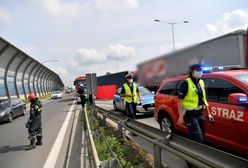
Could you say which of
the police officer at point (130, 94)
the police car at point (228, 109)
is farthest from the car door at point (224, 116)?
the police officer at point (130, 94)

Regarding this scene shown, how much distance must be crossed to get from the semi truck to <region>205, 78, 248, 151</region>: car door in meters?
2.15

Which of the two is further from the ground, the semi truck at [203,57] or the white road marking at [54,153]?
the semi truck at [203,57]

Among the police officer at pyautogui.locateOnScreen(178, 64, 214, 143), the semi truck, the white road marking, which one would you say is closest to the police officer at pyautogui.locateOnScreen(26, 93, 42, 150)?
the white road marking

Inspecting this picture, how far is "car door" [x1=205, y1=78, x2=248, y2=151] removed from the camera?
5844 millimetres

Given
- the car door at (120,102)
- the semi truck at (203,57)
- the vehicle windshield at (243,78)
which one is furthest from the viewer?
the car door at (120,102)

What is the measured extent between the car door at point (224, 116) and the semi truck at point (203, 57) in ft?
7.04

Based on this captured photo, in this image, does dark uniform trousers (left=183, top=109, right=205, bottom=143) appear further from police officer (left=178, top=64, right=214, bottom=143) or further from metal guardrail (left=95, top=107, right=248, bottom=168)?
metal guardrail (left=95, top=107, right=248, bottom=168)

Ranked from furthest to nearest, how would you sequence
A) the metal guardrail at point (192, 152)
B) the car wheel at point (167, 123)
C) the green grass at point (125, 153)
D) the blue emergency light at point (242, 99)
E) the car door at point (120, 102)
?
the car door at point (120, 102) → the car wheel at point (167, 123) → the green grass at point (125, 153) → the blue emergency light at point (242, 99) → the metal guardrail at point (192, 152)

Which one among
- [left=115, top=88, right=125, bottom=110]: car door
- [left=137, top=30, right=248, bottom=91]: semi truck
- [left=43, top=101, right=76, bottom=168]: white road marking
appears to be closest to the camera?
[left=43, top=101, right=76, bottom=168]: white road marking

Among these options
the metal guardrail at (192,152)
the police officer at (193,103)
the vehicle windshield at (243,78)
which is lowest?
the metal guardrail at (192,152)

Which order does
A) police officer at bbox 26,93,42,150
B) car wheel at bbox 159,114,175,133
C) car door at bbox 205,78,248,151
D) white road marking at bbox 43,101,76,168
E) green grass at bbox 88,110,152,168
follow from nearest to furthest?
car door at bbox 205,78,248,151
green grass at bbox 88,110,152,168
white road marking at bbox 43,101,76,168
car wheel at bbox 159,114,175,133
police officer at bbox 26,93,42,150

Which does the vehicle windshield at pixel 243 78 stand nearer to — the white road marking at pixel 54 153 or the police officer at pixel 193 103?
the police officer at pixel 193 103

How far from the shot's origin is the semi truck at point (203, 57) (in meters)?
9.65

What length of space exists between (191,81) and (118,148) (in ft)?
7.25
